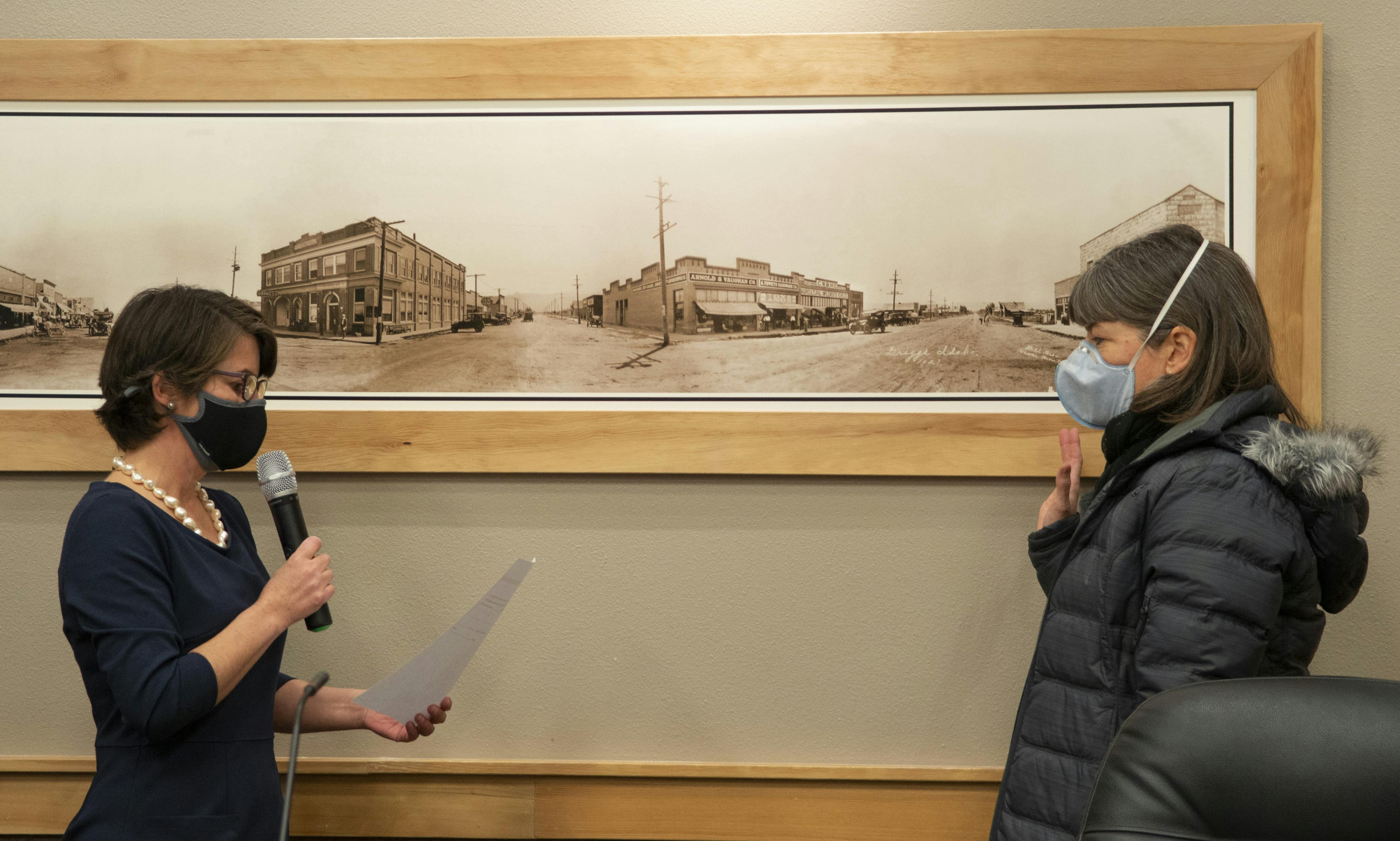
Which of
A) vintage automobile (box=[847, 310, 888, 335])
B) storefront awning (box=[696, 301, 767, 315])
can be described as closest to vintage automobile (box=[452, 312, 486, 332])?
storefront awning (box=[696, 301, 767, 315])

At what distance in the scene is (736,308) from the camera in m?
1.72

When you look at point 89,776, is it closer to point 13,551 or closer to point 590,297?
point 13,551

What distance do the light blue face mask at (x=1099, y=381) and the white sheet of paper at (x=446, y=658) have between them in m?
0.91

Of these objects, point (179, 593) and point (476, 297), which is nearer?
point (179, 593)

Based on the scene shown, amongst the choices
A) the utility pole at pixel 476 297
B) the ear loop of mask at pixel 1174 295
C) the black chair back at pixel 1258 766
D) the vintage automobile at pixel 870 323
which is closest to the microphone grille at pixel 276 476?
the utility pole at pixel 476 297

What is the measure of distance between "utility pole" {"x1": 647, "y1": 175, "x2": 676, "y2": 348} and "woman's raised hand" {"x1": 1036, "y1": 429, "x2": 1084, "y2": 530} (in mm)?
809

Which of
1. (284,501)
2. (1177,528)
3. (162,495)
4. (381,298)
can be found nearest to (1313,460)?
(1177,528)

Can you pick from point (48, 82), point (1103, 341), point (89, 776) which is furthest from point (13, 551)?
point (1103, 341)

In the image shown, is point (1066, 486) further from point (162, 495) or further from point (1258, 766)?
point (162, 495)

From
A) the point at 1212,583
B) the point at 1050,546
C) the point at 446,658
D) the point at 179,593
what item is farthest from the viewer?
the point at 1050,546

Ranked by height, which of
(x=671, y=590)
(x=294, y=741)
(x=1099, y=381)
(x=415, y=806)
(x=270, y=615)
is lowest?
A: (x=415, y=806)

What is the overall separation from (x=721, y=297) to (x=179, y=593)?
1.10 metres

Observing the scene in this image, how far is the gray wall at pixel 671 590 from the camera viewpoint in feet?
5.56

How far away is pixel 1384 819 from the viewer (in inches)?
32.8
